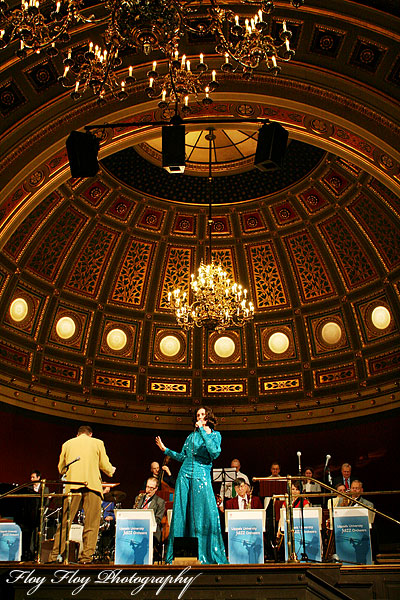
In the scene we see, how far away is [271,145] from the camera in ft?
→ 26.7

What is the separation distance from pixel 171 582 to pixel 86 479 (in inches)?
77.0

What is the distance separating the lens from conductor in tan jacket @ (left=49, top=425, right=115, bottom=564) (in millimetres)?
6992

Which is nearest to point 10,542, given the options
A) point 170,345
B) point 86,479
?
point 86,479

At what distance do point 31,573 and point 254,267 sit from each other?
34.3 ft

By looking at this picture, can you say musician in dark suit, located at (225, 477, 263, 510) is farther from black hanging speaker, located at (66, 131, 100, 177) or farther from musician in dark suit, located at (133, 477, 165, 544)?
black hanging speaker, located at (66, 131, 100, 177)

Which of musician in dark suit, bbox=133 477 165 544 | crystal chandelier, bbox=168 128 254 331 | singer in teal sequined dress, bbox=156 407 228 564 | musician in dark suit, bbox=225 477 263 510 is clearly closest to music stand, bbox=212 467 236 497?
musician in dark suit, bbox=225 477 263 510

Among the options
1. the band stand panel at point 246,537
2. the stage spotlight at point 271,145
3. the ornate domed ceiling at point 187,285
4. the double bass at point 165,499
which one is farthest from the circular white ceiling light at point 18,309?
the band stand panel at point 246,537

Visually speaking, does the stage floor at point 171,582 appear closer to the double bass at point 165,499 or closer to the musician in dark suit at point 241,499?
the double bass at point 165,499

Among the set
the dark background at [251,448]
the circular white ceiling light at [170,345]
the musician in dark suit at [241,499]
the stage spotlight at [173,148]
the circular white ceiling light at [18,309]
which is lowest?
the musician in dark suit at [241,499]

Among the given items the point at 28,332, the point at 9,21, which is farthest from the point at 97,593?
the point at 28,332

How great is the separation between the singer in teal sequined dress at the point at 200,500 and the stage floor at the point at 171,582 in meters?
0.96

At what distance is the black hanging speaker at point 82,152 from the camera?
8.11 m

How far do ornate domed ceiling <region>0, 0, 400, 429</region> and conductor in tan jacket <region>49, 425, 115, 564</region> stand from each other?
5.94 meters

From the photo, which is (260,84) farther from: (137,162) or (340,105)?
(137,162)
